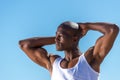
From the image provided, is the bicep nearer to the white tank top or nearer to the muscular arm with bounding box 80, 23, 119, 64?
the muscular arm with bounding box 80, 23, 119, 64

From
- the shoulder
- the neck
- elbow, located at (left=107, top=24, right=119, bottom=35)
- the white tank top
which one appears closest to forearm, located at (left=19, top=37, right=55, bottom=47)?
the shoulder

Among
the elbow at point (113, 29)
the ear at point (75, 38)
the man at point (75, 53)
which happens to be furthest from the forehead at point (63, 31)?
the elbow at point (113, 29)

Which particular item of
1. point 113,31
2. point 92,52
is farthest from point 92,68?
point 113,31

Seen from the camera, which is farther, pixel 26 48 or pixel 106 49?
pixel 26 48

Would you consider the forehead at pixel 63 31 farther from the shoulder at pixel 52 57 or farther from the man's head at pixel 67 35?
the shoulder at pixel 52 57

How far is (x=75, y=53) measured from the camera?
5957 millimetres

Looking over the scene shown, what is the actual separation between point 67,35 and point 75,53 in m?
0.31

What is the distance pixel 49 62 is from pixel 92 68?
842 mm

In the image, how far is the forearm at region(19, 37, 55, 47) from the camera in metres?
6.44

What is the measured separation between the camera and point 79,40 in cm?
610

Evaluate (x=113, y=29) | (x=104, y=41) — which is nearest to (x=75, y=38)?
(x=104, y=41)

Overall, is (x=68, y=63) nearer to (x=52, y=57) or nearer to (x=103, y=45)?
(x=52, y=57)

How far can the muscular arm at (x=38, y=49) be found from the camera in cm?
631

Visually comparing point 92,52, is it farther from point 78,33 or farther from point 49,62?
point 49,62
